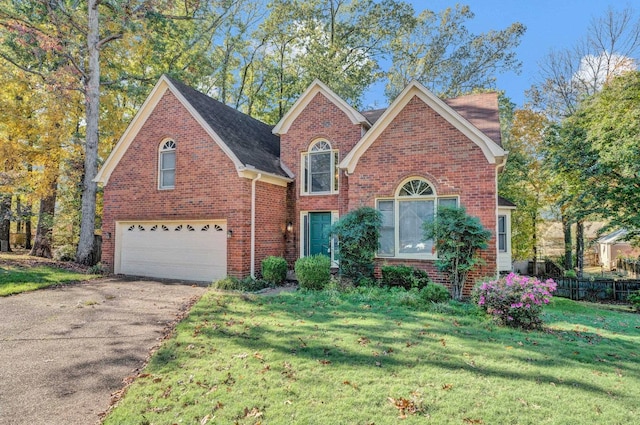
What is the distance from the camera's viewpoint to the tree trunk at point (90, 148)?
51.2ft

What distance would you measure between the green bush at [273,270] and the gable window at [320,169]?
3695 millimetres

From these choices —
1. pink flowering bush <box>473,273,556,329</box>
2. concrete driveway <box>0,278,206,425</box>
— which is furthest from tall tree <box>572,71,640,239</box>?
concrete driveway <box>0,278,206,425</box>

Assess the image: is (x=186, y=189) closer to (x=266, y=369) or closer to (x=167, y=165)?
(x=167, y=165)

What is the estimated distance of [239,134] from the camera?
14.7m

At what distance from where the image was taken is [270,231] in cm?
1348

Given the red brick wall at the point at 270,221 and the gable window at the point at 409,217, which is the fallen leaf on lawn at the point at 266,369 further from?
the red brick wall at the point at 270,221

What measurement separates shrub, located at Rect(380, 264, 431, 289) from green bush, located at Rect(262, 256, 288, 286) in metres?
3.44

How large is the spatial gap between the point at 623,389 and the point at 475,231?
18.9 ft

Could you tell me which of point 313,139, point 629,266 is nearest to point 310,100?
point 313,139

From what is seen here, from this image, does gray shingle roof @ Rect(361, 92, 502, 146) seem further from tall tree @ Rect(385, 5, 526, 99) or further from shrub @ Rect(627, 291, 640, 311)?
tall tree @ Rect(385, 5, 526, 99)

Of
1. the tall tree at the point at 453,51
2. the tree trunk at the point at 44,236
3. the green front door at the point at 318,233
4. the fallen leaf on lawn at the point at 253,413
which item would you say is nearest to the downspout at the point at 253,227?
the green front door at the point at 318,233

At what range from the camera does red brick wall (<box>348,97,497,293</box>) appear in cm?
1073

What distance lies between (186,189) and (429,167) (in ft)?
28.1

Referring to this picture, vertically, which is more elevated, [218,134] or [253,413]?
[218,134]
